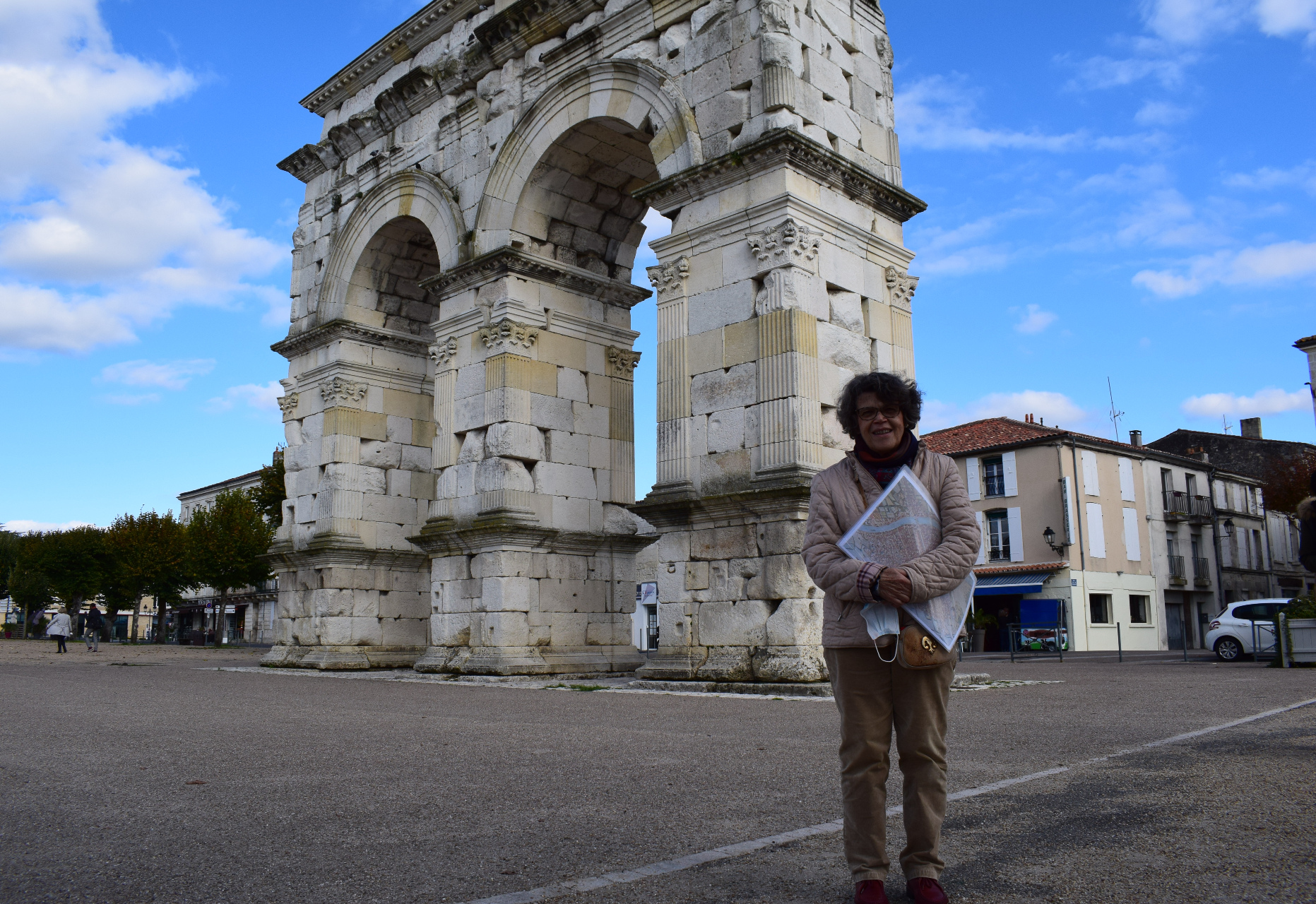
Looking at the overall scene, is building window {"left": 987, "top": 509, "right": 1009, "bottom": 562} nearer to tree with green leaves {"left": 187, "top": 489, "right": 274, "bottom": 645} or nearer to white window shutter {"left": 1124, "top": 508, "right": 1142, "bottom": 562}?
white window shutter {"left": 1124, "top": 508, "right": 1142, "bottom": 562}

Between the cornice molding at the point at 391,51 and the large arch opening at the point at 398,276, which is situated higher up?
the cornice molding at the point at 391,51

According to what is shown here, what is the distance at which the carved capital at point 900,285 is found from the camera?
1249 cm

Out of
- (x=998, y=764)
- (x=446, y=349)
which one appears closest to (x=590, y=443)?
(x=446, y=349)

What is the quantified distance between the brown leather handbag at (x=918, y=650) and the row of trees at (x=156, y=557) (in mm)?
32463

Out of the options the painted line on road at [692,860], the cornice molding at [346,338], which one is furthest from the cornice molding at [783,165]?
the painted line on road at [692,860]

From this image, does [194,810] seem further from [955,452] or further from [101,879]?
[955,452]

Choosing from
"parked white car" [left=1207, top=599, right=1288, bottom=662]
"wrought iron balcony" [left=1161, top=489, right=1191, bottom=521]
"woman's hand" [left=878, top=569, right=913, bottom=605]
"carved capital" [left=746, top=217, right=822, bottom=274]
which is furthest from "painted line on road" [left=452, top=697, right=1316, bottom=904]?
"wrought iron balcony" [left=1161, top=489, right=1191, bottom=521]

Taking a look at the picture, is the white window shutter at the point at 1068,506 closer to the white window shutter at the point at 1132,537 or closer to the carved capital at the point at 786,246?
the white window shutter at the point at 1132,537

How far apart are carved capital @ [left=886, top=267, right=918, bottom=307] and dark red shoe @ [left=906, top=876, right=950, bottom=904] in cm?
1038

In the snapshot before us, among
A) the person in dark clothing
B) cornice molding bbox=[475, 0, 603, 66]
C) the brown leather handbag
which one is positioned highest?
cornice molding bbox=[475, 0, 603, 66]

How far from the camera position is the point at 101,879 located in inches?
127

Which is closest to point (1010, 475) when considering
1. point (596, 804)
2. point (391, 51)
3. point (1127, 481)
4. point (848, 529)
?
point (1127, 481)

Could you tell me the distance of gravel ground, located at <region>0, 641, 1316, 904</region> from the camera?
3154mm

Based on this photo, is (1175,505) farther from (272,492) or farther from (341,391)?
(272,492)
